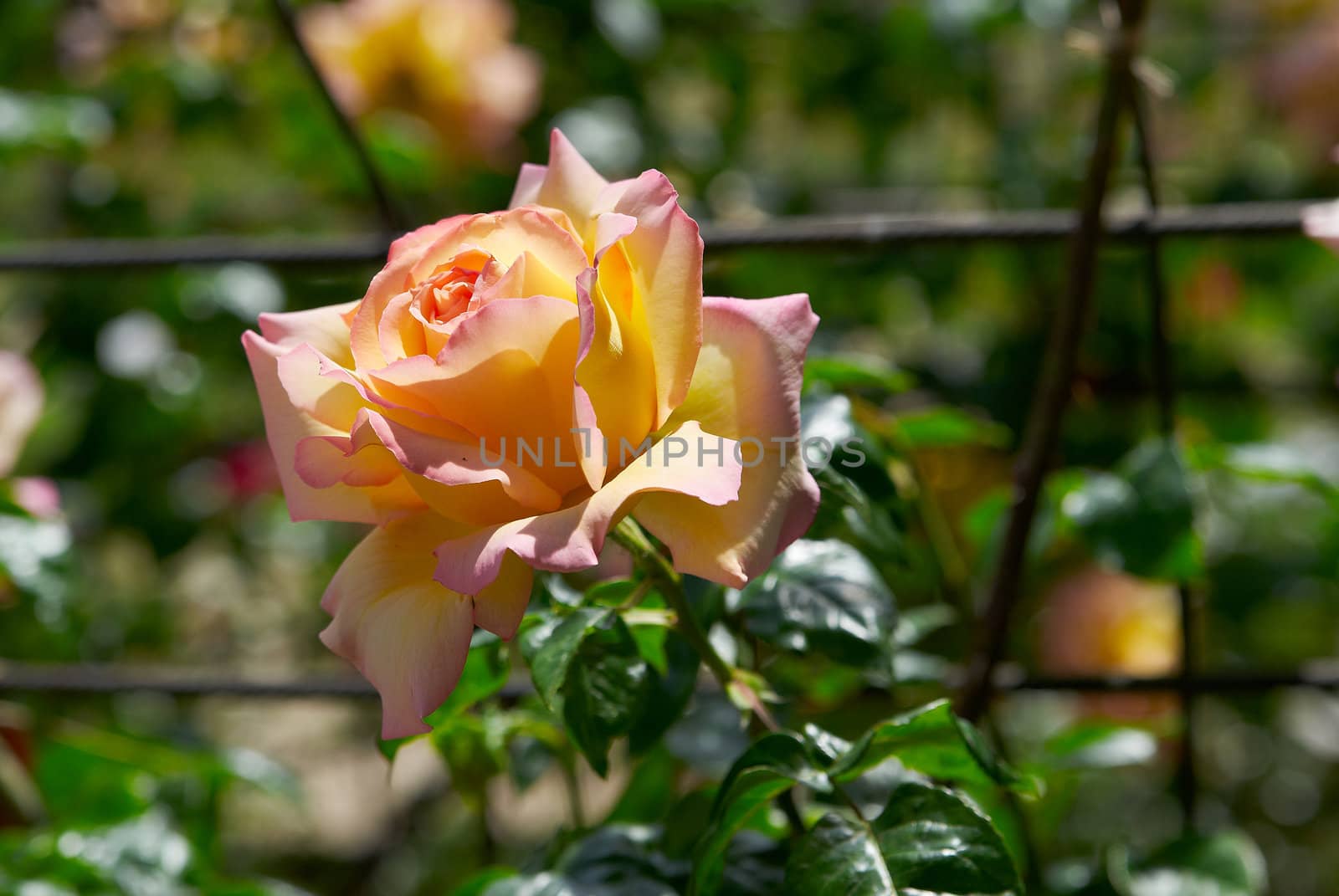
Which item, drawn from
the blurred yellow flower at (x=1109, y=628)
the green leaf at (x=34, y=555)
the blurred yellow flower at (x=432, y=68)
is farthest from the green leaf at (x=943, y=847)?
the blurred yellow flower at (x=432, y=68)

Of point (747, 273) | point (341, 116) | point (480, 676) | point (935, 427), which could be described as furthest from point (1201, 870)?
point (747, 273)

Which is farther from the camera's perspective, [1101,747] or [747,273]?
[747,273]

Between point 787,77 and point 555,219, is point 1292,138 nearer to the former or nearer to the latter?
point 787,77

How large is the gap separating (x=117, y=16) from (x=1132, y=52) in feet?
4.53

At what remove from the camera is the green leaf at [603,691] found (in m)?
0.36

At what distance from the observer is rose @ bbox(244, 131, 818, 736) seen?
11.6 inches

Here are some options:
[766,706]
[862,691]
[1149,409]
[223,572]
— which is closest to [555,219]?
[766,706]

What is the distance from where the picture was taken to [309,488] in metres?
0.34

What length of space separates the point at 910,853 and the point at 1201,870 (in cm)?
25

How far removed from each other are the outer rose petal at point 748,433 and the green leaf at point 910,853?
107mm

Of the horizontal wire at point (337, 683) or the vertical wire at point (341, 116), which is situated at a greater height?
the vertical wire at point (341, 116)

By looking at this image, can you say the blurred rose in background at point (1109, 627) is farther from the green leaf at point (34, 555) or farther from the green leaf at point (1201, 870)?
the green leaf at point (34, 555)

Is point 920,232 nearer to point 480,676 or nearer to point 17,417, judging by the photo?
point 480,676

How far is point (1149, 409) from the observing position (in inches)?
42.7
